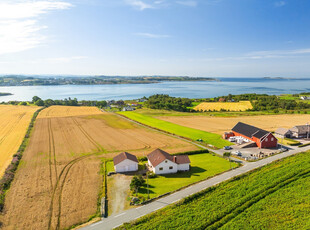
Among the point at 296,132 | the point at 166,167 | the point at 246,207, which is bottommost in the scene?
the point at 246,207

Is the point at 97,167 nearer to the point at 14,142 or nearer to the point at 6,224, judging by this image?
Result: the point at 6,224

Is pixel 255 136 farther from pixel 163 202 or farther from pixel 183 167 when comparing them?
pixel 163 202

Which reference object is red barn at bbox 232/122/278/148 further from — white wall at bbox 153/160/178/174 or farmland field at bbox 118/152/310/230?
white wall at bbox 153/160/178/174

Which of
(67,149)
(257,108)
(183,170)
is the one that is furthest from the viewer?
(257,108)

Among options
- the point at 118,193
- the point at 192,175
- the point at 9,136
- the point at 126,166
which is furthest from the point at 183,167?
the point at 9,136

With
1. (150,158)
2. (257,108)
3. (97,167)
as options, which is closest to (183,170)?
(150,158)

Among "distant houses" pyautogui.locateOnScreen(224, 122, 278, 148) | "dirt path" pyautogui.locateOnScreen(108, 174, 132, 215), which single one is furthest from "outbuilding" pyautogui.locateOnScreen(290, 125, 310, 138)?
"dirt path" pyautogui.locateOnScreen(108, 174, 132, 215)
